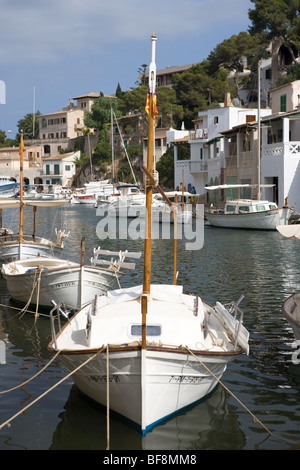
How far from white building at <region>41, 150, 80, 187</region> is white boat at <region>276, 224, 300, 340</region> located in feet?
340

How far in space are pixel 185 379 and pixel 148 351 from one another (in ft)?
3.44

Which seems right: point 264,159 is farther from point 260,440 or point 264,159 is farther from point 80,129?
point 80,129

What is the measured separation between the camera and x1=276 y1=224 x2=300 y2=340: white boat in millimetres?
12429

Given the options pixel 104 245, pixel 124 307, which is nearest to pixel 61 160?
pixel 104 245

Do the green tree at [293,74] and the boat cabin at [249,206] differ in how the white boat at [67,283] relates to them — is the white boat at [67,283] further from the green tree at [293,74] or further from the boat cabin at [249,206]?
the green tree at [293,74]

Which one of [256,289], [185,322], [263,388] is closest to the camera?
[185,322]

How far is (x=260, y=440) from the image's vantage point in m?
9.27

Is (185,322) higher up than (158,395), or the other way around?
(185,322)

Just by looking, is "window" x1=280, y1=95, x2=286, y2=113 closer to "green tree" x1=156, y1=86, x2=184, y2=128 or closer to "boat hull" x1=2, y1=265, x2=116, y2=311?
"green tree" x1=156, y1=86, x2=184, y2=128

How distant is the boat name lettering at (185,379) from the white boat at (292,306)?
3.45 metres

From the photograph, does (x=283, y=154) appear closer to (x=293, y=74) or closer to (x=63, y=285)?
(x=293, y=74)

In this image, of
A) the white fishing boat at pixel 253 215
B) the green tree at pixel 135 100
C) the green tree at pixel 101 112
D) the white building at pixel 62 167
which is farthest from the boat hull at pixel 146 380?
the white building at pixel 62 167

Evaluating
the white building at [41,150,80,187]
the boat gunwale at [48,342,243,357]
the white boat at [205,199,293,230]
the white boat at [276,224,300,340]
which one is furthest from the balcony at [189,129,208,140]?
the boat gunwale at [48,342,243,357]

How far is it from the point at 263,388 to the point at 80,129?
115 m
